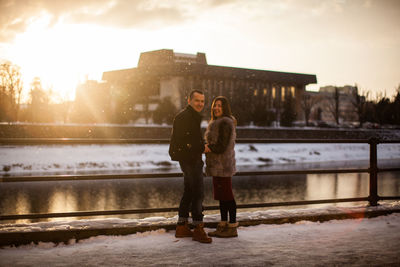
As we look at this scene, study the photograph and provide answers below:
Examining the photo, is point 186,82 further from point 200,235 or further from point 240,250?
point 240,250

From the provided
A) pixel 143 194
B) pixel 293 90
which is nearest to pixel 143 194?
pixel 143 194

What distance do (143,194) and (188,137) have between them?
11.1 m

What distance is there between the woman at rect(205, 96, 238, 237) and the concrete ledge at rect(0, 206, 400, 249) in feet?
1.09

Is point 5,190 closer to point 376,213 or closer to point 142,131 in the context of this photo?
point 376,213

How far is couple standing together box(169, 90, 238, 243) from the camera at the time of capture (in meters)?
3.98

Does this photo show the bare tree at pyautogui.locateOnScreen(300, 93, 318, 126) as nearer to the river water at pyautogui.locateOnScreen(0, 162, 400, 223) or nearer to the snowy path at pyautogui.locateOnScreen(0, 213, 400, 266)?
the river water at pyautogui.locateOnScreen(0, 162, 400, 223)

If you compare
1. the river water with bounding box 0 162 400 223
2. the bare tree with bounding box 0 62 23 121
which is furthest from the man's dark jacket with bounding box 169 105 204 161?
the bare tree with bounding box 0 62 23 121

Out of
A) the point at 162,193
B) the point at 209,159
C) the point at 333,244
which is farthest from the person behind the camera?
the point at 162,193

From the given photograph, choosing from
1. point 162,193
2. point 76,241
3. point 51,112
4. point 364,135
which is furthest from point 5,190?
point 51,112

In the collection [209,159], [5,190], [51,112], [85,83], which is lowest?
[5,190]

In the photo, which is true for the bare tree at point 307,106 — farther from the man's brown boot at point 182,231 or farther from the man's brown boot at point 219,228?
the man's brown boot at point 182,231

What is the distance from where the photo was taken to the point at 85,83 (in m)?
71.8

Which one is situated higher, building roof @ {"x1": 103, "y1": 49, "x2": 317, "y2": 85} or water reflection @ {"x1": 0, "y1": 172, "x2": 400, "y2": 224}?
building roof @ {"x1": 103, "y1": 49, "x2": 317, "y2": 85}

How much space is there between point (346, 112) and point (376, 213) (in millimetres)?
120951
